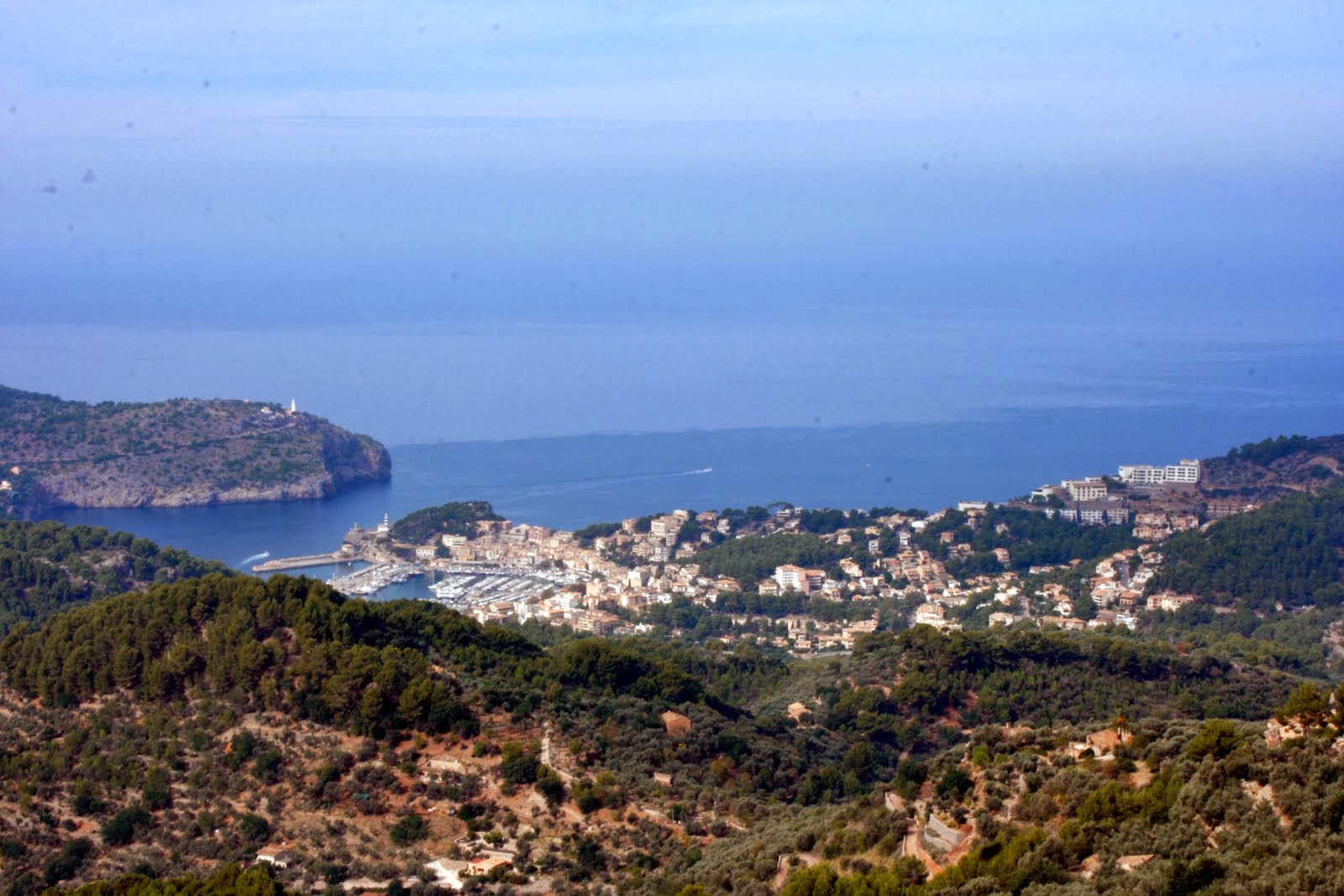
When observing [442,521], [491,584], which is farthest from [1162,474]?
[442,521]

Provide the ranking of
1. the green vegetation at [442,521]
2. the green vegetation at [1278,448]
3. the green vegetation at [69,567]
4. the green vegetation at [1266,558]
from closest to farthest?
the green vegetation at [69,567]
the green vegetation at [1266,558]
the green vegetation at [1278,448]
the green vegetation at [442,521]

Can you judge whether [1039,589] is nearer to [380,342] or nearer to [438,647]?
[438,647]

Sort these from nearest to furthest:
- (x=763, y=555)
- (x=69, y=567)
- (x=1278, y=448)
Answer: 1. (x=69, y=567)
2. (x=763, y=555)
3. (x=1278, y=448)

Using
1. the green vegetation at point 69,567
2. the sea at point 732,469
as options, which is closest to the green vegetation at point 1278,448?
the sea at point 732,469

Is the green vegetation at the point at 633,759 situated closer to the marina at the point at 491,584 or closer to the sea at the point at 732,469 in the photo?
the marina at the point at 491,584

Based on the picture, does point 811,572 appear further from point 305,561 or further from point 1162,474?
point 305,561

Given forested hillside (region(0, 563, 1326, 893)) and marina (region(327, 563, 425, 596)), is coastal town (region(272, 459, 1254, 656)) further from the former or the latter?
forested hillside (region(0, 563, 1326, 893))

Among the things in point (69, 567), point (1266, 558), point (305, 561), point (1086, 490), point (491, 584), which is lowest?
point (491, 584)

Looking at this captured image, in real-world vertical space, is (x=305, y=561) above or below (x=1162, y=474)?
below
